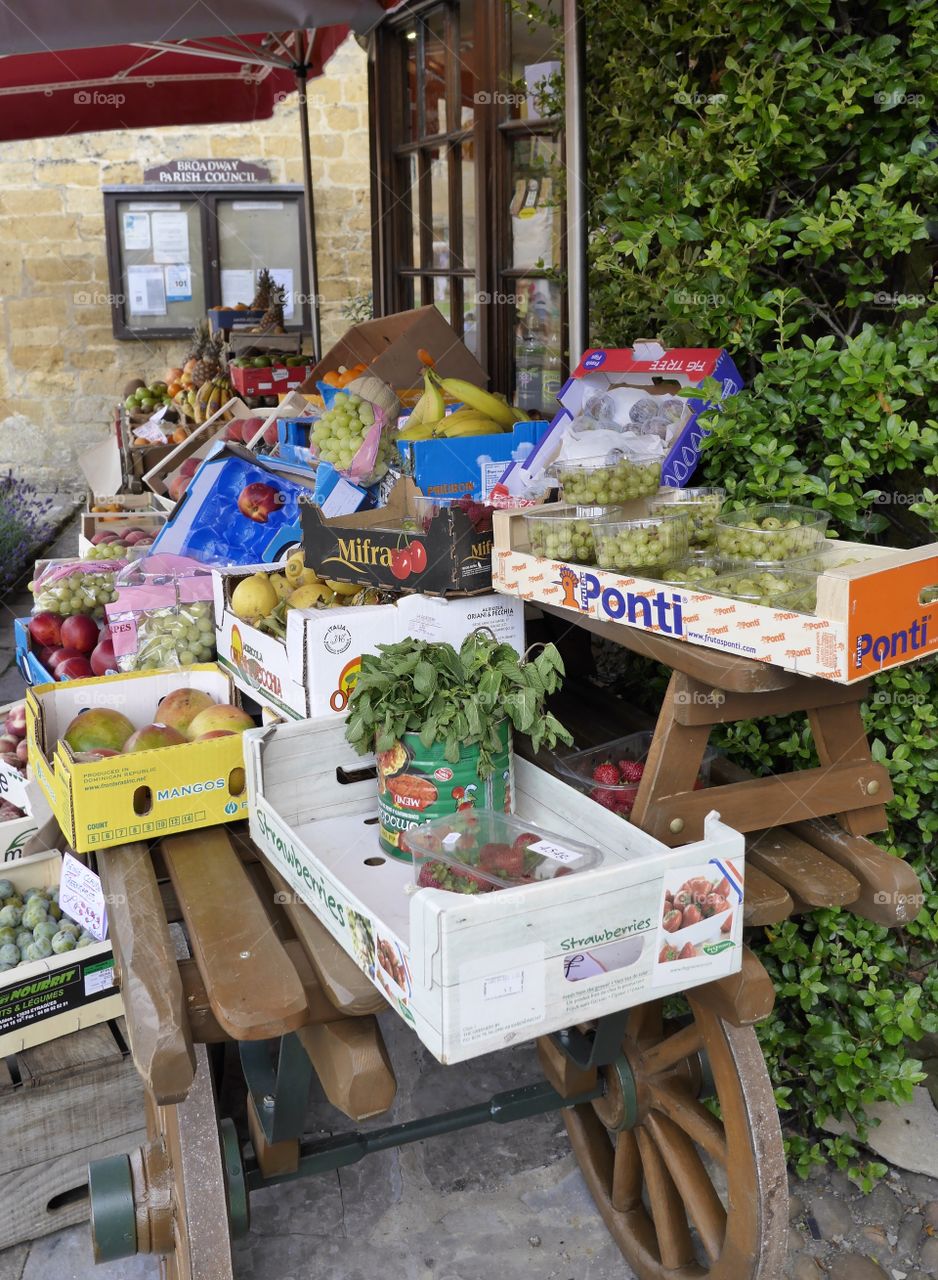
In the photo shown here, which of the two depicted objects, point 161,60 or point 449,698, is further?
point 161,60

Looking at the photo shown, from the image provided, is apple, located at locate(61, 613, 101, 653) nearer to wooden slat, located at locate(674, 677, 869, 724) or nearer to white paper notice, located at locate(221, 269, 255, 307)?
wooden slat, located at locate(674, 677, 869, 724)

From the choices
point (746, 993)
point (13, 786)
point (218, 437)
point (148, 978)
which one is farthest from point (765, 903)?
point (218, 437)

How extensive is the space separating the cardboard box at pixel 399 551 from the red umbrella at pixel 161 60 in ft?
7.57

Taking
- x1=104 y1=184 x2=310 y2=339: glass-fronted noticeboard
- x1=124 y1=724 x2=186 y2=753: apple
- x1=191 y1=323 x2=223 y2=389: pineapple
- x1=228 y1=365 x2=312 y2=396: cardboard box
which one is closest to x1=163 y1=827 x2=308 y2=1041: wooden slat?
x1=124 y1=724 x2=186 y2=753: apple

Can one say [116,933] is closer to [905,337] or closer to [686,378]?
[686,378]

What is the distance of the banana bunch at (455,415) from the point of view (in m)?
2.75

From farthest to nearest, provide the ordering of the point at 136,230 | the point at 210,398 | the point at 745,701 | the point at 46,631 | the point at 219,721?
1. the point at 136,230
2. the point at 210,398
3. the point at 46,631
4. the point at 219,721
5. the point at 745,701

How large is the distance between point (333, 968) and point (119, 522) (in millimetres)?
3039

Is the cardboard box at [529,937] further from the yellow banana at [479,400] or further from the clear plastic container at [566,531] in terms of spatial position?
the yellow banana at [479,400]

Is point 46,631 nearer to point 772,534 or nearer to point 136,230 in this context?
point 772,534

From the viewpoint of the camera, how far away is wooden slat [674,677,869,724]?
174 cm

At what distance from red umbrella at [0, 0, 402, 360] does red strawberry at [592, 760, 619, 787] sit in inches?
121

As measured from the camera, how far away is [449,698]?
183 cm

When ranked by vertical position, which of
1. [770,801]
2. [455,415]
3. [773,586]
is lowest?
A: [770,801]
